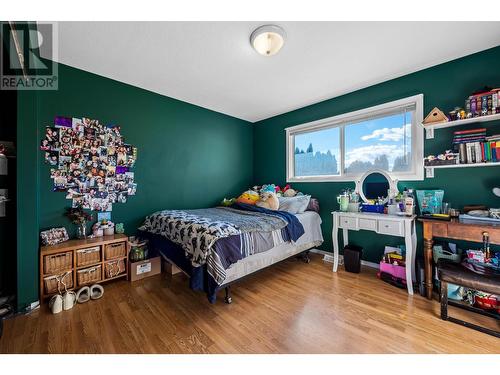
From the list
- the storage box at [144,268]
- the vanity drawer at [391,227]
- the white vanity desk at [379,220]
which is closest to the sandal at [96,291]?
the storage box at [144,268]

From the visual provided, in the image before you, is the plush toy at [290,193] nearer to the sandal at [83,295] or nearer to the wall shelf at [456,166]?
the wall shelf at [456,166]

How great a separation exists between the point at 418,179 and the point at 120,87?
160 inches

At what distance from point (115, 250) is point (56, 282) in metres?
0.54

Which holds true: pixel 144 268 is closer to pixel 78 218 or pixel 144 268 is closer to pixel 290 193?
pixel 78 218

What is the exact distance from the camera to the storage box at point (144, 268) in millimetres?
2387

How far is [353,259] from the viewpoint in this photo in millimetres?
2617

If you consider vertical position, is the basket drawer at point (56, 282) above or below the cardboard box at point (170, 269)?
above

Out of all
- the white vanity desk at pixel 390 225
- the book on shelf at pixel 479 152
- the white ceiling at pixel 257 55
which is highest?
the white ceiling at pixel 257 55

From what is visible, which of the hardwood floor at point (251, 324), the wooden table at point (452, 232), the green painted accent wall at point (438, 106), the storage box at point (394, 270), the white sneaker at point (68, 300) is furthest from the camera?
the storage box at point (394, 270)

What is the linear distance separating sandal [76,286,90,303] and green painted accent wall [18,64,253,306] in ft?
1.06

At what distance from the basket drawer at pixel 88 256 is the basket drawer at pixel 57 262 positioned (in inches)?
2.5

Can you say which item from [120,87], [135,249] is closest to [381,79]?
[120,87]

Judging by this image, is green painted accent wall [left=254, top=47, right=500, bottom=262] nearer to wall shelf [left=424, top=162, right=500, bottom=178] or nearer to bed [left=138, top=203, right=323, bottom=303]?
wall shelf [left=424, top=162, right=500, bottom=178]
